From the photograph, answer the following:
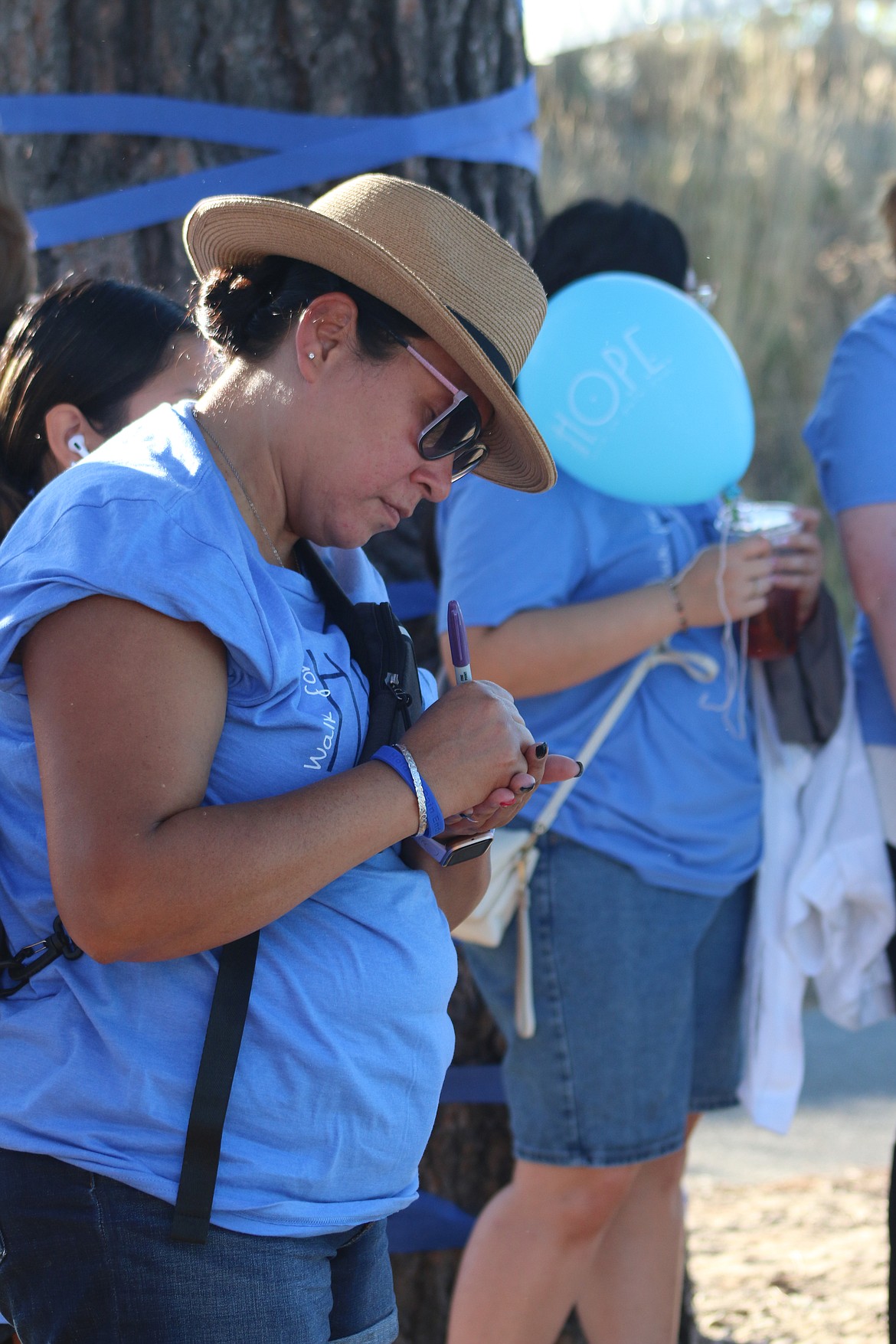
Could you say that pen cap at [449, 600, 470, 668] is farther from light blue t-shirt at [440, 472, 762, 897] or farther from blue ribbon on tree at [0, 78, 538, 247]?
blue ribbon on tree at [0, 78, 538, 247]

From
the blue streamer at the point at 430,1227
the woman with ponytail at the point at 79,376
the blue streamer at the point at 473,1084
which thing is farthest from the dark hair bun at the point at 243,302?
the blue streamer at the point at 430,1227

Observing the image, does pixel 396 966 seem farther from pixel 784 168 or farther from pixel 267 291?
pixel 784 168

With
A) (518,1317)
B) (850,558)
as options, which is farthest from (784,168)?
(518,1317)

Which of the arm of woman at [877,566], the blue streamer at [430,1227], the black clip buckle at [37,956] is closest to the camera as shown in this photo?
the black clip buckle at [37,956]

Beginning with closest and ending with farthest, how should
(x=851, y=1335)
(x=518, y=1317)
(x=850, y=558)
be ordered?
(x=518, y=1317) < (x=850, y=558) < (x=851, y=1335)

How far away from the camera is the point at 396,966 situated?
1.47 m

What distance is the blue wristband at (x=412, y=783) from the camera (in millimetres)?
1425

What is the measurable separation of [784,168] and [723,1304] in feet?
30.1

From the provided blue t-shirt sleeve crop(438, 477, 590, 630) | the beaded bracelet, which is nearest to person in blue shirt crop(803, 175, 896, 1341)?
the beaded bracelet

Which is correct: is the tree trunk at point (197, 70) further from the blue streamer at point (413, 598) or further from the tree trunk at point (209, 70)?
the blue streamer at point (413, 598)

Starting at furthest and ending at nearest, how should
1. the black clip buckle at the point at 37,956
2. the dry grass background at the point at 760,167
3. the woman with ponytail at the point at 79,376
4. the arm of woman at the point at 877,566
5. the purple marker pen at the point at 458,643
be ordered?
1. the dry grass background at the point at 760,167
2. the arm of woman at the point at 877,566
3. the woman with ponytail at the point at 79,376
4. the purple marker pen at the point at 458,643
5. the black clip buckle at the point at 37,956

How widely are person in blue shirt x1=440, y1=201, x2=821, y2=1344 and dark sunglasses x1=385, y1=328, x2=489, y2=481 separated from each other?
78 cm

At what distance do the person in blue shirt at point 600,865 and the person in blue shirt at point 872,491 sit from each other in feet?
0.40

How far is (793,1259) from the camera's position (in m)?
3.62
